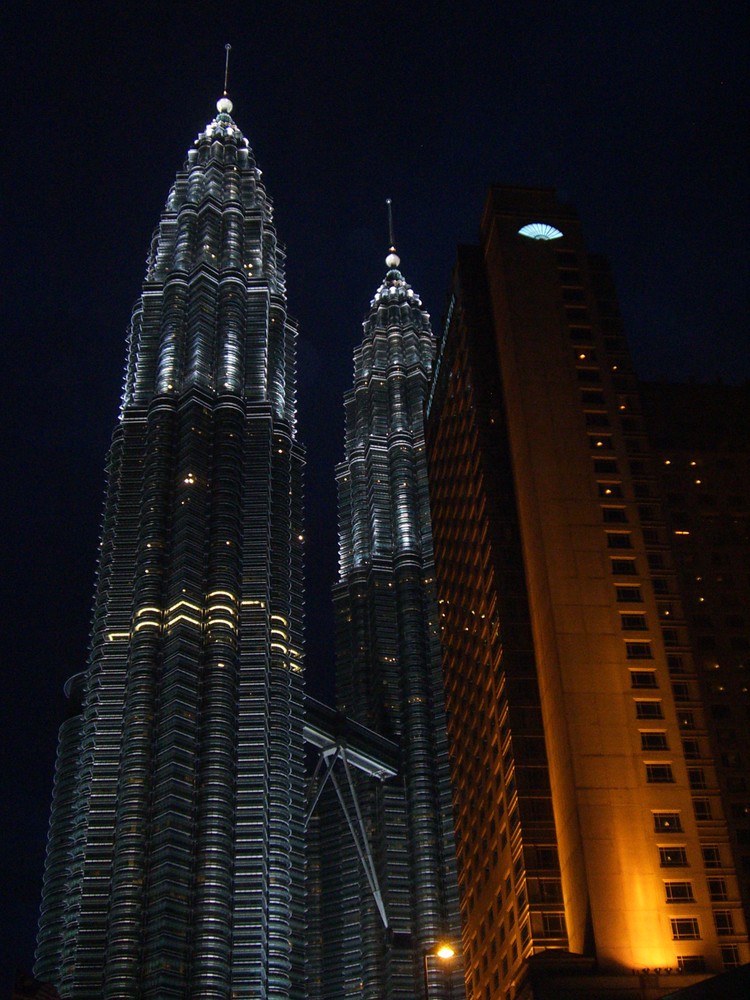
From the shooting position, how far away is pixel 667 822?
89562 mm

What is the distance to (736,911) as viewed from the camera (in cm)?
8662

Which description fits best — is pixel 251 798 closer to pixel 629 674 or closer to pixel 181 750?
pixel 181 750

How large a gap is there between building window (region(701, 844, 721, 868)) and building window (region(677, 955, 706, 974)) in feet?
24.3

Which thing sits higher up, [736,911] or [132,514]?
[132,514]

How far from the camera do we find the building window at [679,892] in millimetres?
85875

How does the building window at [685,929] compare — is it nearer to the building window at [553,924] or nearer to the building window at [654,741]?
the building window at [553,924]

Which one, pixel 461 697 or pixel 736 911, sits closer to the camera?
pixel 736 911

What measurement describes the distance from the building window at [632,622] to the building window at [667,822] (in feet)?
52.6

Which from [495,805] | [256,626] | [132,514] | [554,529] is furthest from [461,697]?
[132,514]

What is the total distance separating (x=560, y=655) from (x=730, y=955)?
25.2 metres

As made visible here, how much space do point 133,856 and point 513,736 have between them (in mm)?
69500

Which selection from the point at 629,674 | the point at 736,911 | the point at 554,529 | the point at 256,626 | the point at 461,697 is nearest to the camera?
the point at 736,911

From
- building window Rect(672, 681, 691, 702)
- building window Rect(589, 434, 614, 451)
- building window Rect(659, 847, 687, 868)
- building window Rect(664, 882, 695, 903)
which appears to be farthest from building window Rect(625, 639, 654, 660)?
building window Rect(589, 434, 614, 451)

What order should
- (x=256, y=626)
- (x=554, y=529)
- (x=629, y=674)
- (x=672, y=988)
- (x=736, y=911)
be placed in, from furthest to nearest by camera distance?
1. (x=256, y=626)
2. (x=554, y=529)
3. (x=629, y=674)
4. (x=736, y=911)
5. (x=672, y=988)
